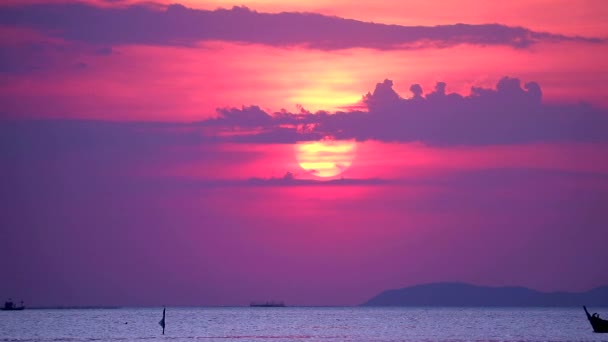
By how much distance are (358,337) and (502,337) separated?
20.4 meters

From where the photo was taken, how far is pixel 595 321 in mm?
148500

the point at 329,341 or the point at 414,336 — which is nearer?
the point at 329,341

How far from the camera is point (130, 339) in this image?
509 feet

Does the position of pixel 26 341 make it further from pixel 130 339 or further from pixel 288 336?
pixel 288 336

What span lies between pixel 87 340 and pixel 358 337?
38.4m

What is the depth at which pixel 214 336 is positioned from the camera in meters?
160

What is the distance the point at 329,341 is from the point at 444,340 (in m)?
17.9

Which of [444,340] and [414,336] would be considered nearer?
[444,340]

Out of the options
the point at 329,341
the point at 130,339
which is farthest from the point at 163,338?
the point at 329,341

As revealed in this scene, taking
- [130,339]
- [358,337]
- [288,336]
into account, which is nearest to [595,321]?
[358,337]

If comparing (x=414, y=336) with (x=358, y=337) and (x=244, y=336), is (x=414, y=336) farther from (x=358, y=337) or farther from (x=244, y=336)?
(x=244, y=336)

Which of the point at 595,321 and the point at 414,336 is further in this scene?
the point at 414,336

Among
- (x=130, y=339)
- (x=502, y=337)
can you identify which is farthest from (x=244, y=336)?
(x=502, y=337)

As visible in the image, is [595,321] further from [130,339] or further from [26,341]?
[26,341]
